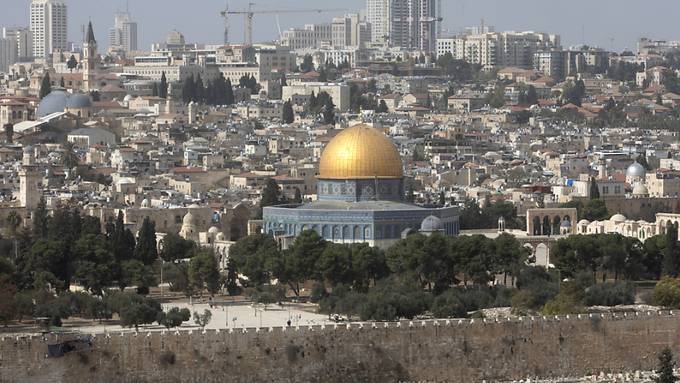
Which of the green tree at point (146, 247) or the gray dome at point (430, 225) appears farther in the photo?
the gray dome at point (430, 225)

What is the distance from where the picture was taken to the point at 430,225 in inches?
2101

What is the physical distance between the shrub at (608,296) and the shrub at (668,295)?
0.51 meters

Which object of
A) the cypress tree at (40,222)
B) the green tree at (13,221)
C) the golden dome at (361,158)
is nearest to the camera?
the cypress tree at (40,222)

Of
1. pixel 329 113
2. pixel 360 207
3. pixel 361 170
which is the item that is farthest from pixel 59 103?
pixel 360 207

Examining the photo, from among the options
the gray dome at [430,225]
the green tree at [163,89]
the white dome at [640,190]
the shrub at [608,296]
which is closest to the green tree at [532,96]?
the green tree at [163,89]

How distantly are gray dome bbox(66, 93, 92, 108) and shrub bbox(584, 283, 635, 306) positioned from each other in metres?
53.9

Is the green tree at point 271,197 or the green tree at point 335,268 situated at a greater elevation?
the green tree at point 271,197

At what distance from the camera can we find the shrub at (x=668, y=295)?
43.6m

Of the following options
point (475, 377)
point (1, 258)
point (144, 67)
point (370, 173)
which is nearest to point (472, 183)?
point (370, 173)

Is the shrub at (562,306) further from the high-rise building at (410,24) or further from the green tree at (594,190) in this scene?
the high-rise building at (410,24)

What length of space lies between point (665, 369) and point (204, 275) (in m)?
12.2

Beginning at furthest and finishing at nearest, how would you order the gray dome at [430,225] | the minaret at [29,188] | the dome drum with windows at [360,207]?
the minaret at [29,188]
the dome drum with windows at [360,207]
the gray dome at [430,225]

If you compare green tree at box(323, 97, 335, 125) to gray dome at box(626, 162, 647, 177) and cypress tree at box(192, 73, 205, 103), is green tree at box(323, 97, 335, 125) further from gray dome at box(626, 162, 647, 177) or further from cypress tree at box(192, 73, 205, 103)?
gray dome at box(626, 162, 647, 177)

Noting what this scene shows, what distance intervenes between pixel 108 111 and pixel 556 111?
24390 millimetres
